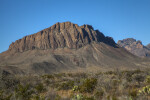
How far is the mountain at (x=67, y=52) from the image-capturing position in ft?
339

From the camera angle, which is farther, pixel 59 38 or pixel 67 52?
pixel 59 38

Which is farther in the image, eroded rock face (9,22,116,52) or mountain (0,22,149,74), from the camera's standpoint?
eroded rock face (9,22,116,52)

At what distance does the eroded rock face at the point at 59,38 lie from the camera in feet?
457

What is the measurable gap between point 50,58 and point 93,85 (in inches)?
3935

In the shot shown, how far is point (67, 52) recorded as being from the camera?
125750 mm

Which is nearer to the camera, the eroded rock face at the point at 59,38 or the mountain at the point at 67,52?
the mountain at the point at 67,52

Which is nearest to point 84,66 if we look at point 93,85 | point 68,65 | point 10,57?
point 68,65

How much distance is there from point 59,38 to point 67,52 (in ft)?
75.7

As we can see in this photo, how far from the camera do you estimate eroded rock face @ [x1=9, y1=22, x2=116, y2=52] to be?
5487 inches

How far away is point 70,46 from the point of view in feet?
446

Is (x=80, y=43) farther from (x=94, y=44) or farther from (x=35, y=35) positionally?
(x=35, y=35)

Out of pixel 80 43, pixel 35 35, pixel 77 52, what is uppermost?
pixel 35 35

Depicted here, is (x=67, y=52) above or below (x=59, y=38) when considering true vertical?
below

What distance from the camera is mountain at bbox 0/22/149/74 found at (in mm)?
103438
